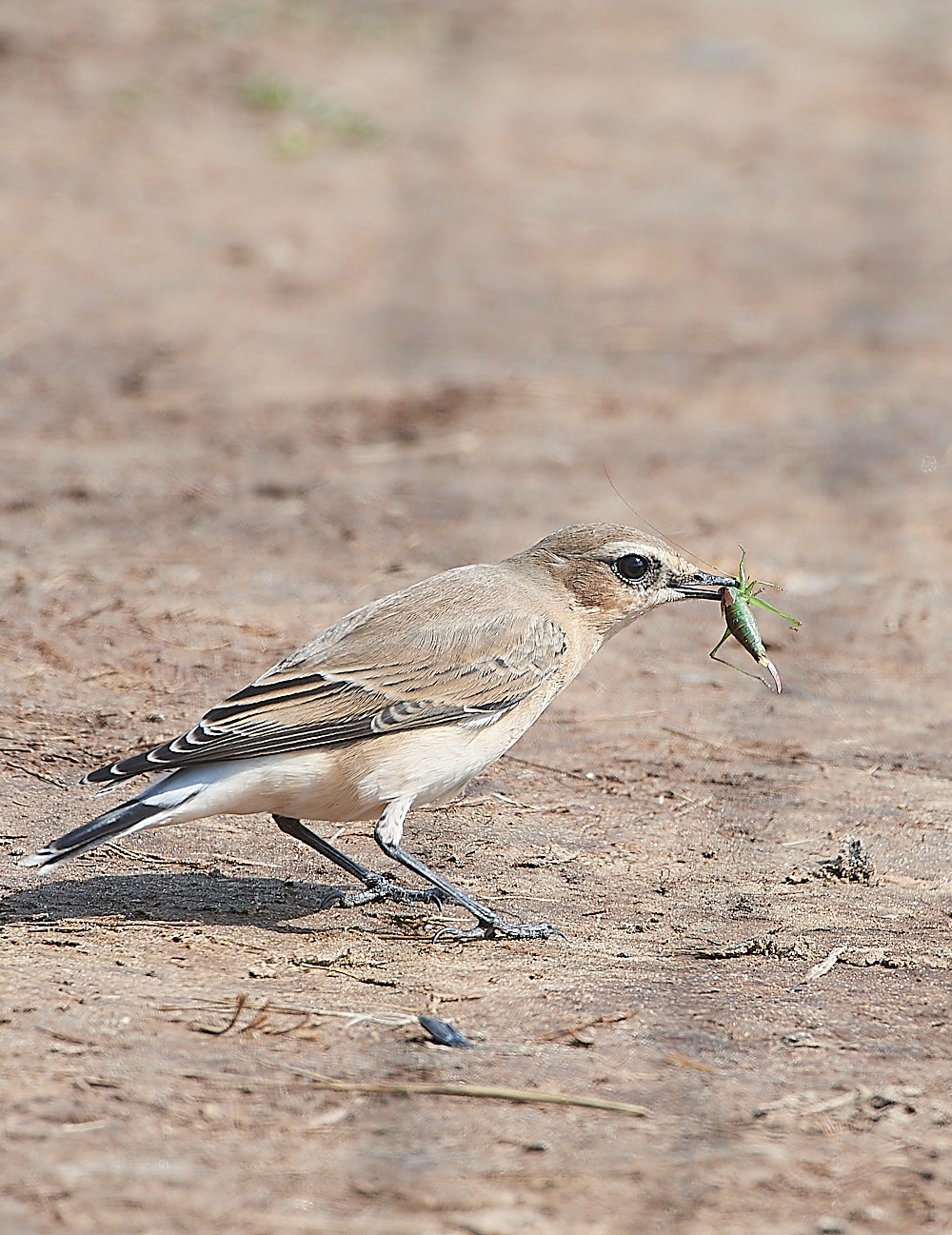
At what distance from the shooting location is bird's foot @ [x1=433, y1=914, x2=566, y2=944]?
5.48 metres

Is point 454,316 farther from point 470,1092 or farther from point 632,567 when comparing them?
point 470,1092

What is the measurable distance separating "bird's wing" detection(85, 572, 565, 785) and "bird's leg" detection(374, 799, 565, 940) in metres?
0.32

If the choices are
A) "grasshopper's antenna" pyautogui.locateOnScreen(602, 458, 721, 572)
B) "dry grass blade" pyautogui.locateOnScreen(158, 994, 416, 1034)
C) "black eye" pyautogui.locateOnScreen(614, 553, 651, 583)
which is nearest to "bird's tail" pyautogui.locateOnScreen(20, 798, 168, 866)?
"dry grass blade" pyautogui.locateOnScreen(158, 994, 416, 1034)

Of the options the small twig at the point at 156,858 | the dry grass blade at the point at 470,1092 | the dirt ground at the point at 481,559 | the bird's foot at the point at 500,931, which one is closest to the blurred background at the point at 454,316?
the dirt ground at the point at 481,559

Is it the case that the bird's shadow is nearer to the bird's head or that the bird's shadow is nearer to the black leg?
the black leg

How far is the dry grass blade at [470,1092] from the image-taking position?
13.7 feet

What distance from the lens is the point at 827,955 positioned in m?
5.33

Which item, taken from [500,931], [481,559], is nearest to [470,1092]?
[500,931]

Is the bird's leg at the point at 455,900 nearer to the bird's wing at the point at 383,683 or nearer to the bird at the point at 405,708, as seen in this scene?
the bird at the point at 405,708

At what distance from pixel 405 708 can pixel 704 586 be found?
1.54 m

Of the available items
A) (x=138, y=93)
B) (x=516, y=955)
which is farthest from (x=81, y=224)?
(x=516, y=955)

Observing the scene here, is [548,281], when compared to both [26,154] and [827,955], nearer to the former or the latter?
[26,154]

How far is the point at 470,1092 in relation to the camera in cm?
419

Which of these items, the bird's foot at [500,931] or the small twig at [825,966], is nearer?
the small twig at [825,966]
